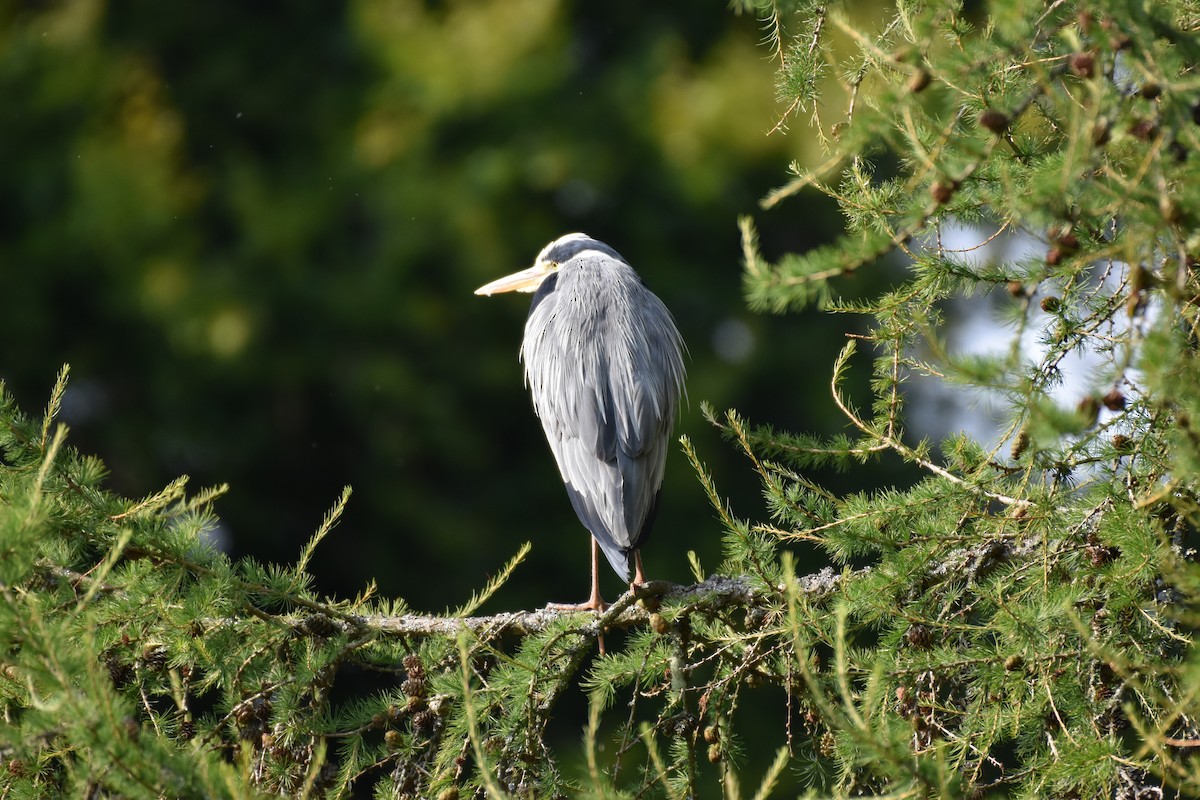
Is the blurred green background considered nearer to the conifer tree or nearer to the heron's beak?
the heron's beak

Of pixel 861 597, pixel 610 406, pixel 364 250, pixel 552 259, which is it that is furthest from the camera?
pixel 364 250

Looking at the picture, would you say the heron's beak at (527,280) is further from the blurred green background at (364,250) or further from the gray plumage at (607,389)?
the blurred green background at (364,250)

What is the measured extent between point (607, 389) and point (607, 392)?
1 cm

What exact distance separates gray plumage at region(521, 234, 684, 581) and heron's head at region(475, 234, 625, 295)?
0.81 ft

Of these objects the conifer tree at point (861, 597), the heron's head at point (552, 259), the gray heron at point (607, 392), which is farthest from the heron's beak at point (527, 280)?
the conifer tree at point (861, 597)

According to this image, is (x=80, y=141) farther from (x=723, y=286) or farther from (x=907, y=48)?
(x=907, y=48)

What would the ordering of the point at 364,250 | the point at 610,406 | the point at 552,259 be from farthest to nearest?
the point at 364,250, the point at 552,259, the point at 610,406

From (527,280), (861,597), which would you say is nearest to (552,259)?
(527,280)

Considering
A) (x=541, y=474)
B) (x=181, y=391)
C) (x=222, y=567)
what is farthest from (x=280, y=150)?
(x=222, y=567)

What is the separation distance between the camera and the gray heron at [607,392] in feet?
11.9

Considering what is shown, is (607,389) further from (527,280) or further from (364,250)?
(364,250)

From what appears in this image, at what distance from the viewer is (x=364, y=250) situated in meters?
8.04

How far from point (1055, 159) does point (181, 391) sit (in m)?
6.50

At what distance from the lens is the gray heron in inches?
142
